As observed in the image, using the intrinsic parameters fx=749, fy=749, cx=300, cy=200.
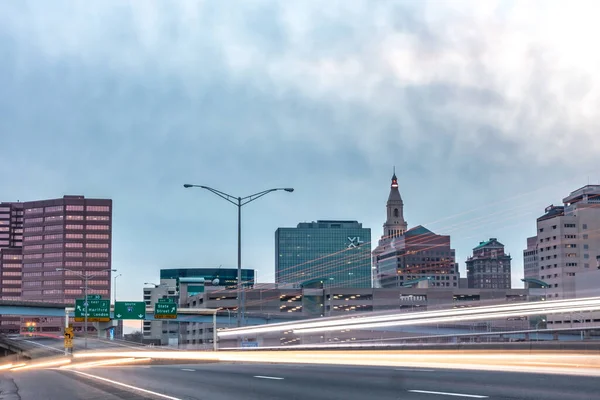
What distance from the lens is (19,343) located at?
149625mm

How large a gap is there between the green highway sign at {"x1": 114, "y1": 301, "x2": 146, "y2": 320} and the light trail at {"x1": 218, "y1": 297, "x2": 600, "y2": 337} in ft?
132

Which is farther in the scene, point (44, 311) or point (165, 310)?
point (44, 311)

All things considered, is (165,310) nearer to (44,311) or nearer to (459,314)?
(459,314)

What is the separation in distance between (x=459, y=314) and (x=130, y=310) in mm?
60630

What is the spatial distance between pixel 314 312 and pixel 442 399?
17152 centimetres

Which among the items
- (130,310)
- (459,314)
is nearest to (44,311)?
(130,310)

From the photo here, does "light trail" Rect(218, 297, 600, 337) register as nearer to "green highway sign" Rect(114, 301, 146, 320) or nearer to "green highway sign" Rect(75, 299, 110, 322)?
"green highway sign" Rect(75, 299, 110, 322)

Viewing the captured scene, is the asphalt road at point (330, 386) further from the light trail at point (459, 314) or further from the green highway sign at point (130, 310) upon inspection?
the green highway sign at point (130, 310)

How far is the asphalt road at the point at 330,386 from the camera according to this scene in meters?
16.3

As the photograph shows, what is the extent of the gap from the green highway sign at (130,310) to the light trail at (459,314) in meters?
40.4

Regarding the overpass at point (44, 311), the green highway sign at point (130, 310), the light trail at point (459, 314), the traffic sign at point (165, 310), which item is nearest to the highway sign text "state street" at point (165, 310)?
the traffic sign at point (165, 310)

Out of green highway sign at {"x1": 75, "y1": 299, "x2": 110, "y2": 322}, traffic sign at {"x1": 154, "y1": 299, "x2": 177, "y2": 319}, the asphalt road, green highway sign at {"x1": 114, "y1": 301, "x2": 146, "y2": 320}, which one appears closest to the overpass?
green highway sign at {"x1": 114, "y1": 301, "x2": 146, "y2": 320}

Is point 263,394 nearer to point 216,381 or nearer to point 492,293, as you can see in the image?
point 216,381

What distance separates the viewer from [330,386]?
20.0m
